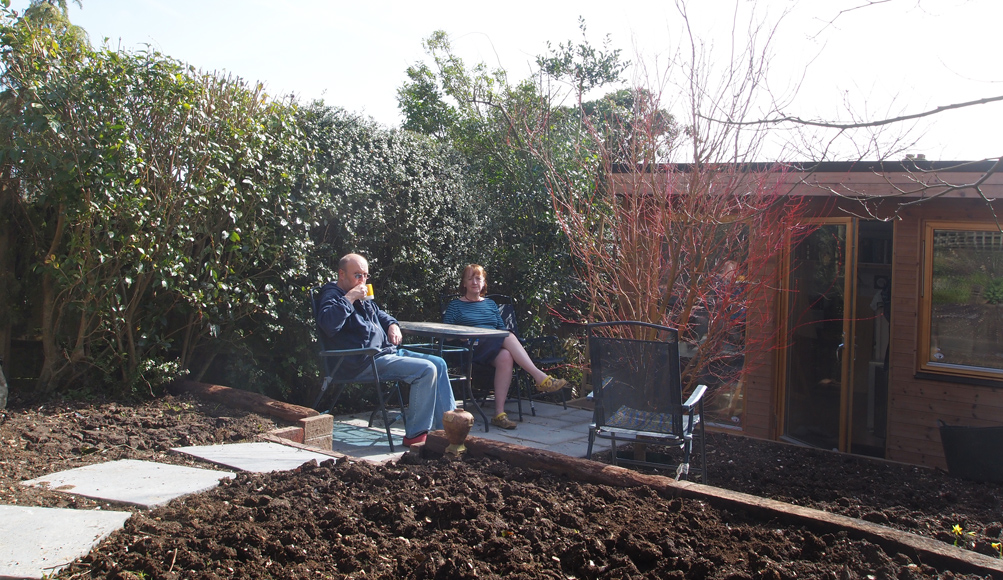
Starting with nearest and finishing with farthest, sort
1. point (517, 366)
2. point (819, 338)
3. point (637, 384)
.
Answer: point (637, 384)
point (517, 366)
point (819, 338)

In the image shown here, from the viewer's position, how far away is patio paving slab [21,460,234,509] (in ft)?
9.66

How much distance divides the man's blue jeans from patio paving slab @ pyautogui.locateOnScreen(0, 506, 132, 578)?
202 centimetres

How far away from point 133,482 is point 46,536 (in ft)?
2.36

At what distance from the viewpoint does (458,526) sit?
254 cm

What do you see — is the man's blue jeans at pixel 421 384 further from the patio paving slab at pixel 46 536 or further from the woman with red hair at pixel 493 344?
the patio paving slab at pixel 46 536

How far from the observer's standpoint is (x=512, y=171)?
7.50 meters

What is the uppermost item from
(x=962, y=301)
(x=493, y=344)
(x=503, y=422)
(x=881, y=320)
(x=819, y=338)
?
(x=962, y=301)

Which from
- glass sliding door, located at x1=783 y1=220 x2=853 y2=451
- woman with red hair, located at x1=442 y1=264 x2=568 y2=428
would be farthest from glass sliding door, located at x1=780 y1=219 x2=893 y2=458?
woman with red hair, located at x1=442 y1=264 x2=568 y2=428

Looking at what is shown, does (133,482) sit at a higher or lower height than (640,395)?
lower

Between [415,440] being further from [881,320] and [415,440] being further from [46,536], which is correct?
[881,320]

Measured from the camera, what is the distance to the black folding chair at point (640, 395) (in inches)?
151

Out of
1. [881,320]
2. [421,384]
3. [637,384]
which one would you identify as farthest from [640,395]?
[881,320]

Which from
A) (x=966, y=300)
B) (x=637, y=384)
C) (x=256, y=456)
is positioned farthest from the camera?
(x=966, y=300)

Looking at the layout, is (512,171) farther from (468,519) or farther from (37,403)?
(468,519)
